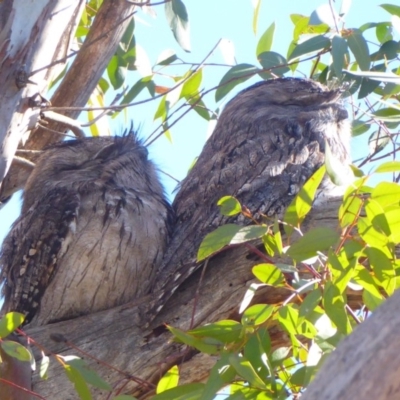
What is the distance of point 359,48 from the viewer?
8.86 feet

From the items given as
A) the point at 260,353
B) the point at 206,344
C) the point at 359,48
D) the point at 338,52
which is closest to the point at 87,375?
the point at 206,344

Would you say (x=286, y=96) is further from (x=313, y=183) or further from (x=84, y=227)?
(x=313, y=183)

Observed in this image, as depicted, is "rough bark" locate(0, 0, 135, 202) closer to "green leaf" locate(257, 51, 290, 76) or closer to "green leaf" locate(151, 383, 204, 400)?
"green leaf" locate(257, 51, 290, 76)

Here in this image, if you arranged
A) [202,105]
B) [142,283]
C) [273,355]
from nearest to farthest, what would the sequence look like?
[273,355] < [142,283] < [202,105]

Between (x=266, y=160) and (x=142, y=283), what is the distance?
64 cm

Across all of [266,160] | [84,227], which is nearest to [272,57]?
[266,160]

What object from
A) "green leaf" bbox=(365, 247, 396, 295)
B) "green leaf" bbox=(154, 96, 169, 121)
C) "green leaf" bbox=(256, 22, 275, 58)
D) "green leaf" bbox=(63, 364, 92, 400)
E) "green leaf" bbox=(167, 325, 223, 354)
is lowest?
"green leaf" bbox=(63, 364, 92, 400)

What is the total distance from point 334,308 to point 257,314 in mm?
218

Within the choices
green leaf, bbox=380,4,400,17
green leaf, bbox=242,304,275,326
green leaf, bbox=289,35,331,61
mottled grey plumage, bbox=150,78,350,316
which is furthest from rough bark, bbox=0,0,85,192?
green leaf, bbox=380,4,400,17

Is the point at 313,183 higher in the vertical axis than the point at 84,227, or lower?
higher

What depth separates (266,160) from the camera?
288cm

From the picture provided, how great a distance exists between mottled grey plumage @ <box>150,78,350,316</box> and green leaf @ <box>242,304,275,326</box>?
2.36ft

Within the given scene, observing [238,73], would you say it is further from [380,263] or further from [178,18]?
[380,263]

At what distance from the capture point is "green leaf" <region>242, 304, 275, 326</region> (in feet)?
6.04
